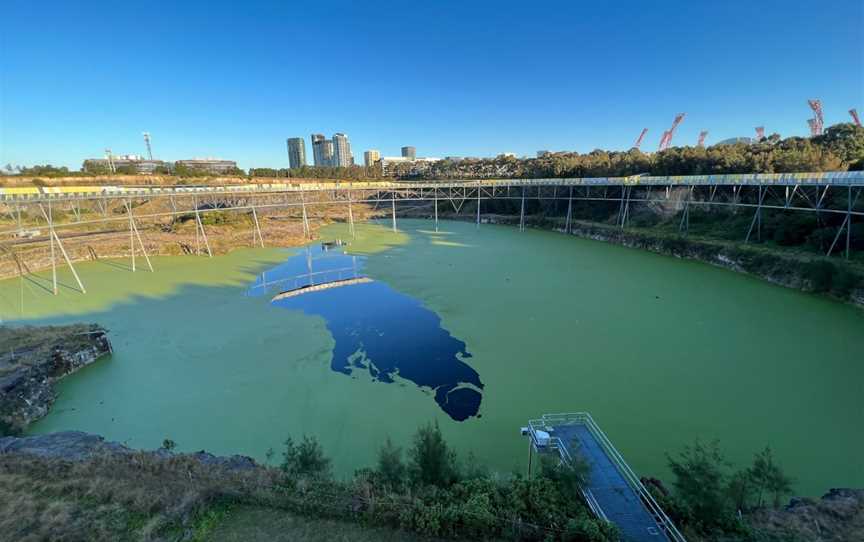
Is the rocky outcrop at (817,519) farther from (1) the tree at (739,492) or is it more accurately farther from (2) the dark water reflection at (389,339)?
(2) the dark water reflection at (389,339)

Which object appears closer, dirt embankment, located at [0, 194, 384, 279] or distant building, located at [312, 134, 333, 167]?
dirt embankment, located at [0, 194, 384, 279]

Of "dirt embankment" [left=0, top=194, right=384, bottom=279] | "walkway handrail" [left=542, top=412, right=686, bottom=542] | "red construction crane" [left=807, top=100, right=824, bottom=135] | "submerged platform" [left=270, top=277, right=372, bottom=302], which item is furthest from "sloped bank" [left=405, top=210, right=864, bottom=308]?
"red construction crane" [left=807, top=100, right=824, bottom=135]

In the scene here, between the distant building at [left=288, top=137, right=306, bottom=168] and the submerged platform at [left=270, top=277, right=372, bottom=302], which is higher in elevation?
the distant building at [left=288, top=137, right=306, bottom=168]

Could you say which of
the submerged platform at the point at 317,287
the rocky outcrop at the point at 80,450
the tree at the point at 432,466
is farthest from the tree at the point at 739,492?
the submerged platform at the point at 317,287

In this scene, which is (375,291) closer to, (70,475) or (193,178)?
(70,475)

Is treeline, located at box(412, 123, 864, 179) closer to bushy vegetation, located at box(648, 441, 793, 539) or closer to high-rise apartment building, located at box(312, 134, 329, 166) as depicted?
bushy vegetation, located at box(648, 441, 793, 539)

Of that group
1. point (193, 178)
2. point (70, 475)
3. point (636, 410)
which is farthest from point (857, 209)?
point (193, 178)
